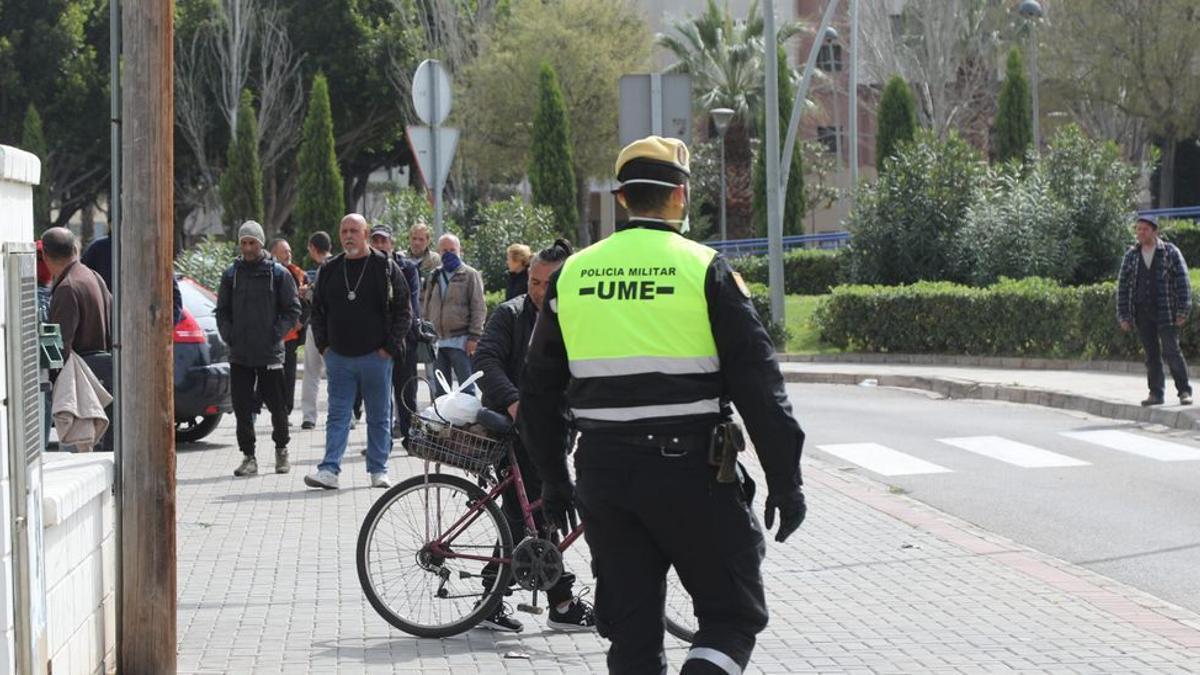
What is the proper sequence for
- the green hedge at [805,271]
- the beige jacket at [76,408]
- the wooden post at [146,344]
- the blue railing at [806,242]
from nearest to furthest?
the wooden post at [146,344] < the beige jacket at [76,408] < the green hedge at [805,271] < the blue railing at [806,242]

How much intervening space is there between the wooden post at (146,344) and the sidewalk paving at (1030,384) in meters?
11.7

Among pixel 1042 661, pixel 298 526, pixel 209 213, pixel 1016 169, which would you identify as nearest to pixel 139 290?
pixel 1042 661

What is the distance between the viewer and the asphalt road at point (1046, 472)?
1002 centimetres

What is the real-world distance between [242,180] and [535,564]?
47.6 meters

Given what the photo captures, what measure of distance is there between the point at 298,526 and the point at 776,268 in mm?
17280

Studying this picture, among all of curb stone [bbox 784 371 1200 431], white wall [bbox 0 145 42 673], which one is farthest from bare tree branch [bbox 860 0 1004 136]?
white wall [bbox 0 145 42 673]

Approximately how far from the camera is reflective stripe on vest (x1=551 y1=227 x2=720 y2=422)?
4926 millimetres

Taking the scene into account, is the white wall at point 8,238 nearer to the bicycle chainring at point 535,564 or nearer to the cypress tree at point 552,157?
the bicycle chainring at point 535,564

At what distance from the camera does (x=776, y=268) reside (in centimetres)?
2742

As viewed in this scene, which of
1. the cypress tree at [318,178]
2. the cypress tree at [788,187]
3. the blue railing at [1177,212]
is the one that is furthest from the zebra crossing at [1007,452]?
the cypress tree at [318,178]

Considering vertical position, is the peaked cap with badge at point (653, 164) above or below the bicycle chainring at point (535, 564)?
above

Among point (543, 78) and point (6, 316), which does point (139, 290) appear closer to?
point (6, 316)

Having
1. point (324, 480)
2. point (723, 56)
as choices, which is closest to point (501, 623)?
point (324, 480)

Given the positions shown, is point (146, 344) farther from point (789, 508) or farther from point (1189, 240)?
point (1189, 240)
